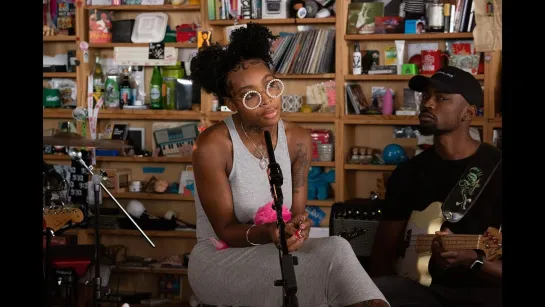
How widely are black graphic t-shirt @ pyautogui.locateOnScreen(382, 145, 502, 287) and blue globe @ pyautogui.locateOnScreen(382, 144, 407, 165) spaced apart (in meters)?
1.91

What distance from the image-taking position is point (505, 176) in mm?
1686

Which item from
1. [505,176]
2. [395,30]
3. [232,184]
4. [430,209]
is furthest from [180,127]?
[505,176]

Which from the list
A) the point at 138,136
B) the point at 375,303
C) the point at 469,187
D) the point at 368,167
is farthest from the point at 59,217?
the point at 375,303

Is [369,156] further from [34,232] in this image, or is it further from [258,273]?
[34,232]

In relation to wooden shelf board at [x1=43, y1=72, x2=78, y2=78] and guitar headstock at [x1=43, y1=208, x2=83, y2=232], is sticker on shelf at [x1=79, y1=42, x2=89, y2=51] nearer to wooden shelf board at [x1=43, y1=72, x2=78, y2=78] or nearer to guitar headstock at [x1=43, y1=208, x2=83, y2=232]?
wooden shelf board at [x1=43, y1=72, x2=78, y2=78]

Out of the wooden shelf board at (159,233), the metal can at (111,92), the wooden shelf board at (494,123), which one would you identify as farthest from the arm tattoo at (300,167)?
the metal can at (111,92)

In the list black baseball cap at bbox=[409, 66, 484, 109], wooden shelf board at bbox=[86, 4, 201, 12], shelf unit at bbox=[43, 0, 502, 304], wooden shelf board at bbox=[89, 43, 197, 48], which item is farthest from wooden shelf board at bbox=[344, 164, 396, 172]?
black baseball cap at bbox=[409, 66, 484, 109]

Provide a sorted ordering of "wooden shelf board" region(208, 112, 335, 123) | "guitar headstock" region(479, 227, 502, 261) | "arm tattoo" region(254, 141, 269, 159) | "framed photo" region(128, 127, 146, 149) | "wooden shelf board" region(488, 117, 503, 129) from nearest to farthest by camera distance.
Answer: "arm tattoo" region(254, 141, 269, 159) < "guitar headstock" region(479, 227, 502, 261) < "wooden shelf board" region(488, 117, 503, 129) < "wooden shelf board" region(208, 112, 335, 123) < "framed photo" region(128, 127, 146, 149)

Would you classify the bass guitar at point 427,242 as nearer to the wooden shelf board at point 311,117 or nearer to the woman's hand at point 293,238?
the woman's hand at point 293,238

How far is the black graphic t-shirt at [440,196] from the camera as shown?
11.2 feet

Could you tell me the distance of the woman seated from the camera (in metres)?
2.53

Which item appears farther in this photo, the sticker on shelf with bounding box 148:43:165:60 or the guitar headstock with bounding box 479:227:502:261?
the sticker on shelf with bounding box 148:43:165:60

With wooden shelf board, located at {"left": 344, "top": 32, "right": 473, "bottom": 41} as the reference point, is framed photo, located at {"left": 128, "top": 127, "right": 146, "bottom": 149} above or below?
below

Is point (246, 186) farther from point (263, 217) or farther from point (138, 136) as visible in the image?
point (138, 136)
